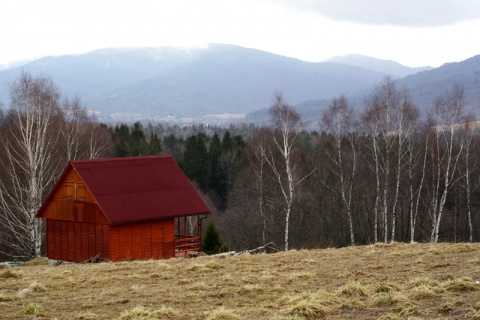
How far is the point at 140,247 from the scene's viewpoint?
35750mm

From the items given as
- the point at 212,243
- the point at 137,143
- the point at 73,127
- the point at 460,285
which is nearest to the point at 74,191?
the point at 212,243

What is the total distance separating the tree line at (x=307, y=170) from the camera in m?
48.7

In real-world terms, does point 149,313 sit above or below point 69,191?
below

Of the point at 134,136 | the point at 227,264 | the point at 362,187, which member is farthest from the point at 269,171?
the point at 227,264

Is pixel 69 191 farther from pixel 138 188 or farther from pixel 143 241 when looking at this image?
pixel 143 241

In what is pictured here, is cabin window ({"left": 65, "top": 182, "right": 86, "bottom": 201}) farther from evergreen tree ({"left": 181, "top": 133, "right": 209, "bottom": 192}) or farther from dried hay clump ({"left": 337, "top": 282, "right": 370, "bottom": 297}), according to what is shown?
evergreen tree ({"left": 181, "top": 133, "right": 209, "bottom": 192})

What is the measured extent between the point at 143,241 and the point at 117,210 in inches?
93.8

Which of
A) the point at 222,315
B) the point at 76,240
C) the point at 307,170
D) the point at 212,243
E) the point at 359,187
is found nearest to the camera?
the point at 222,315

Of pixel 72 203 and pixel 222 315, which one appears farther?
pixel 72 203

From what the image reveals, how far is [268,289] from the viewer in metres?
16.5

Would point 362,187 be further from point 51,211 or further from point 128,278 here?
point 128,278

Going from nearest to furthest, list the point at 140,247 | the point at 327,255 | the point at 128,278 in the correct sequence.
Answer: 1. the point at 128,278
2. the point at 327,255
3. the point at 140,247

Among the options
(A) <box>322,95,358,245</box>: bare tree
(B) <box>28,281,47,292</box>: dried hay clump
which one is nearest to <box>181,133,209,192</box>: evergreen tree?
(A) <box>322,95,358,245</box>: bare tree

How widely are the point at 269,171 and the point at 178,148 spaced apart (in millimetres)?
42032
